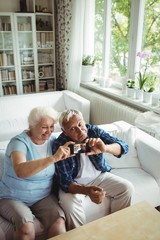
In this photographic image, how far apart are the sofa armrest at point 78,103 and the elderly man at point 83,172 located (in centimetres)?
142

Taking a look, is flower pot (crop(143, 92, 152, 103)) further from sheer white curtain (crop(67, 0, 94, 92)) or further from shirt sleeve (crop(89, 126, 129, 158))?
sheer white curtain (crop(67, 0, 94, 92))

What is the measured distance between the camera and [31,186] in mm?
1417

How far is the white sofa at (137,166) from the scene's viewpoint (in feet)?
5.46

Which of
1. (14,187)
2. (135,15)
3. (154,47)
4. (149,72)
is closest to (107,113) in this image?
(149,72)

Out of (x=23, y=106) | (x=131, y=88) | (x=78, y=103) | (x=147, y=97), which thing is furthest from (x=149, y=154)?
(x=23, y=106)

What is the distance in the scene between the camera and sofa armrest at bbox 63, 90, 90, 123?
10.2 ft

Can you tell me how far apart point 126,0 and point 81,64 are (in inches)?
44.5

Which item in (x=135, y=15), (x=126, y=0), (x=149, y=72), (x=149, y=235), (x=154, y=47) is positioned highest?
(x=126, y=0)

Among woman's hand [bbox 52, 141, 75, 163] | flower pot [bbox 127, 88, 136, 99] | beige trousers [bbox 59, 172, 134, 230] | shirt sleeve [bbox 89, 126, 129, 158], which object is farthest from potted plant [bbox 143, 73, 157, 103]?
woman's hand [bbox 52, 141, 75, 163]

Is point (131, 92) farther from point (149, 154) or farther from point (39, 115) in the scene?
point (39, 115)

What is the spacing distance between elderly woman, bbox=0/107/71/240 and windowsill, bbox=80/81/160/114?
1.47 metres

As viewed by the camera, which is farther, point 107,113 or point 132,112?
point 107,113

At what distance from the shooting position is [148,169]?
1973 millimetres

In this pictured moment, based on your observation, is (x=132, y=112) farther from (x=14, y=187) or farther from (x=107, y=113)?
(x=14, y=187)
